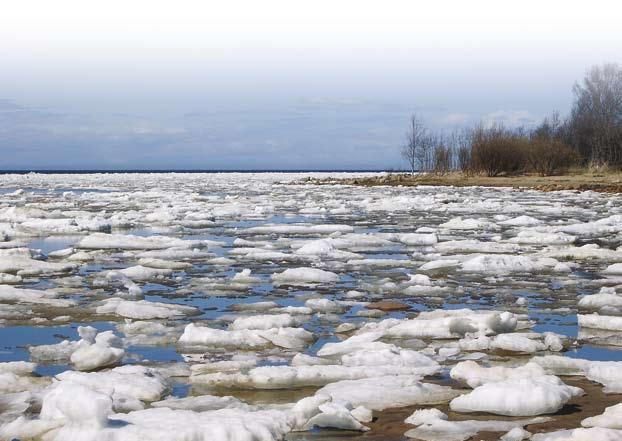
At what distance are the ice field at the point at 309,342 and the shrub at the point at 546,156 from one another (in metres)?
26.2

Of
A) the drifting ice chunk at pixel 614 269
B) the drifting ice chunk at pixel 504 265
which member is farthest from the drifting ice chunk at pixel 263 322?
the drifting ice chunk at pixel 614 269

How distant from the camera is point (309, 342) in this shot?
3.97 metres

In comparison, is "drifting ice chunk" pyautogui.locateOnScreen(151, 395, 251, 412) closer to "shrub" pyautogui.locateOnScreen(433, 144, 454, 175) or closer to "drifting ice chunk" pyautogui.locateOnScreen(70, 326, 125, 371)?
"drifting ice chunk" pyautogui.locateOnScreen(70, 326, 125, 371)

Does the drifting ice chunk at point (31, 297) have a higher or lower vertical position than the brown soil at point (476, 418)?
higher

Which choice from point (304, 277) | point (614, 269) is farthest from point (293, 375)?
point (614, 269)

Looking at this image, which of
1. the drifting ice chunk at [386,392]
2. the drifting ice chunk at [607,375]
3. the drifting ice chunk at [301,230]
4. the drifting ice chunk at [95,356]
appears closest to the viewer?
the drifting ice chunk at [386,392]

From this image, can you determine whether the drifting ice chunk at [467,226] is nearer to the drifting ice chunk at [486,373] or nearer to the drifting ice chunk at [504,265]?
the drifting ice chunk at [504,265]

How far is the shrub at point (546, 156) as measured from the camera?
33438 millimetres

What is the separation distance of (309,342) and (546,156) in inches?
1231

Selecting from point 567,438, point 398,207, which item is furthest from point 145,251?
point 398,207

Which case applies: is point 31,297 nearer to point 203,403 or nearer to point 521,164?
point 203,403

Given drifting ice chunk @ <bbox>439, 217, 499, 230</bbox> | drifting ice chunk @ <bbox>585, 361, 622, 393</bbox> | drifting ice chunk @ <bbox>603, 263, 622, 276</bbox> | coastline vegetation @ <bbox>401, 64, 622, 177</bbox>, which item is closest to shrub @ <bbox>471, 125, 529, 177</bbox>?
coastline vegetation @ <bbox>401, 64, 622, 177</bbox>

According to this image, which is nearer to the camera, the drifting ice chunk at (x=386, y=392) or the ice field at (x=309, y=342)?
the ice field at (x=309, y=342)

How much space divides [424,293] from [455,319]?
1.31 m
